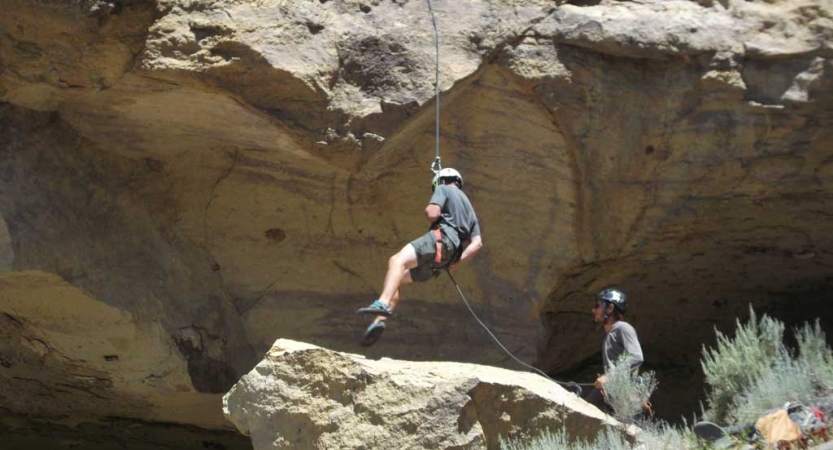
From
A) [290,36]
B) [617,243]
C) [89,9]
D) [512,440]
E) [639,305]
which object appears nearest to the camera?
[512,440]

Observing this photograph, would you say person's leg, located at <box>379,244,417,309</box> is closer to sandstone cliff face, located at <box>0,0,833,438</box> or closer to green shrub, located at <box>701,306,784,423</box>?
sandstone cliff face, located at <box>0,0,833,438</box>

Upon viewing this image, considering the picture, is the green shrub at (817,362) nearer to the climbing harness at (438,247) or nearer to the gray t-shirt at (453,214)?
the gray t-shirt at (453,214)

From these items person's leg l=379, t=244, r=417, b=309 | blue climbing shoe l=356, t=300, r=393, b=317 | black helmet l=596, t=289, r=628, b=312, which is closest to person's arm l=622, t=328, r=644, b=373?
black helmet l=596, t=289, r=628, b=312

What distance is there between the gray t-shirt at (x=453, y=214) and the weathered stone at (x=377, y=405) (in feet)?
3.59

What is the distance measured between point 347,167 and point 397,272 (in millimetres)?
1444

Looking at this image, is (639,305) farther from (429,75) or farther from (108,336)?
(108,336)

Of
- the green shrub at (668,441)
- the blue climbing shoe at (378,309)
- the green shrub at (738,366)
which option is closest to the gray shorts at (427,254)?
the blue climbing shoe at (378,309)

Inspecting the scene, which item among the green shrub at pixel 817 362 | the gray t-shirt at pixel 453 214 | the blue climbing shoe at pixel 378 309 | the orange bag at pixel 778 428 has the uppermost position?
the gray t-shirt at pixel 453 214

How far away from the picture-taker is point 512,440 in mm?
7035

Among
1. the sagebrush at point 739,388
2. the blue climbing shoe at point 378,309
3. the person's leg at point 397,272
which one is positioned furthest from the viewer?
the person's leg at point 397,272

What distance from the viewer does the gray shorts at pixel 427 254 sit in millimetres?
7703

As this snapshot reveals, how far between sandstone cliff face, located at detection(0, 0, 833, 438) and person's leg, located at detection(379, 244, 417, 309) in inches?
47.0

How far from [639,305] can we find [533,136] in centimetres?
245

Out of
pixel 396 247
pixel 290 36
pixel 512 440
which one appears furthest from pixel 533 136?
pixel 512 440
